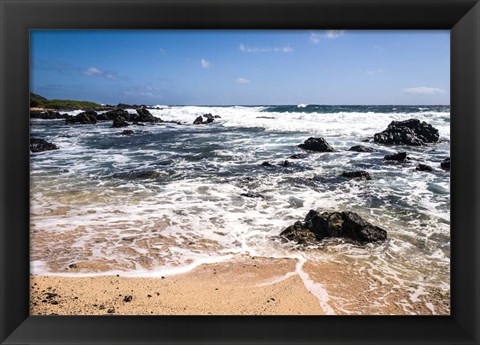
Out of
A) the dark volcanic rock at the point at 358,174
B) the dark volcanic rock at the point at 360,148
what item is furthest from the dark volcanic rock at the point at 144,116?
the dark volcanic rock at the point at 358,174

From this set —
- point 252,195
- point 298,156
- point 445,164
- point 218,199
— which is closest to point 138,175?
point 218,199

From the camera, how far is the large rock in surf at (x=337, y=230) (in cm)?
261

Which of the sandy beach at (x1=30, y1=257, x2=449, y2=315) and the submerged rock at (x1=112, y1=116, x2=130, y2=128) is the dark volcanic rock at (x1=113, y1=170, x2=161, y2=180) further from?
the submerged rock at (x1=112, y1=116, x2=130, y2=128)

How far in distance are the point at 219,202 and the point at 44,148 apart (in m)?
2.55

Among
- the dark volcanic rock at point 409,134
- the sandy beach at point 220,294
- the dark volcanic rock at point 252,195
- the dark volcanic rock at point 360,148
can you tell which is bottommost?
the sandy beach at point 220,294

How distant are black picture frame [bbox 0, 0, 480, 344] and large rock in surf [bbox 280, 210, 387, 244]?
1276 mm

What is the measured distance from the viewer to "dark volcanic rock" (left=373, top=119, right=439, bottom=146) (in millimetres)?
5523

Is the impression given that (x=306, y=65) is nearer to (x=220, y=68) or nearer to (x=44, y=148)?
(x=220, y=68)

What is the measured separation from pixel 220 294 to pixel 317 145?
4221mm

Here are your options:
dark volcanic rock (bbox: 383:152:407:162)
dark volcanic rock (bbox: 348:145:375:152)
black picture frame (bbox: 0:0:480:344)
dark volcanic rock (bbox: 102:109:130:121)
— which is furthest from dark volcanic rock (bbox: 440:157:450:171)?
dark volcanic rock (bbox: 102:109:130:121)

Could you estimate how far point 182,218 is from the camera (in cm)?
320

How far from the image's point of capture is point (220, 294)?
1927 millimetres

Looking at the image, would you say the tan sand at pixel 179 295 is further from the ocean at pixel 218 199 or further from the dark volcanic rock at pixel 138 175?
the dark volcanic rock at pixel 138 175

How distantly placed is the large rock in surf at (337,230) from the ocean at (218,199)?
7 cm
